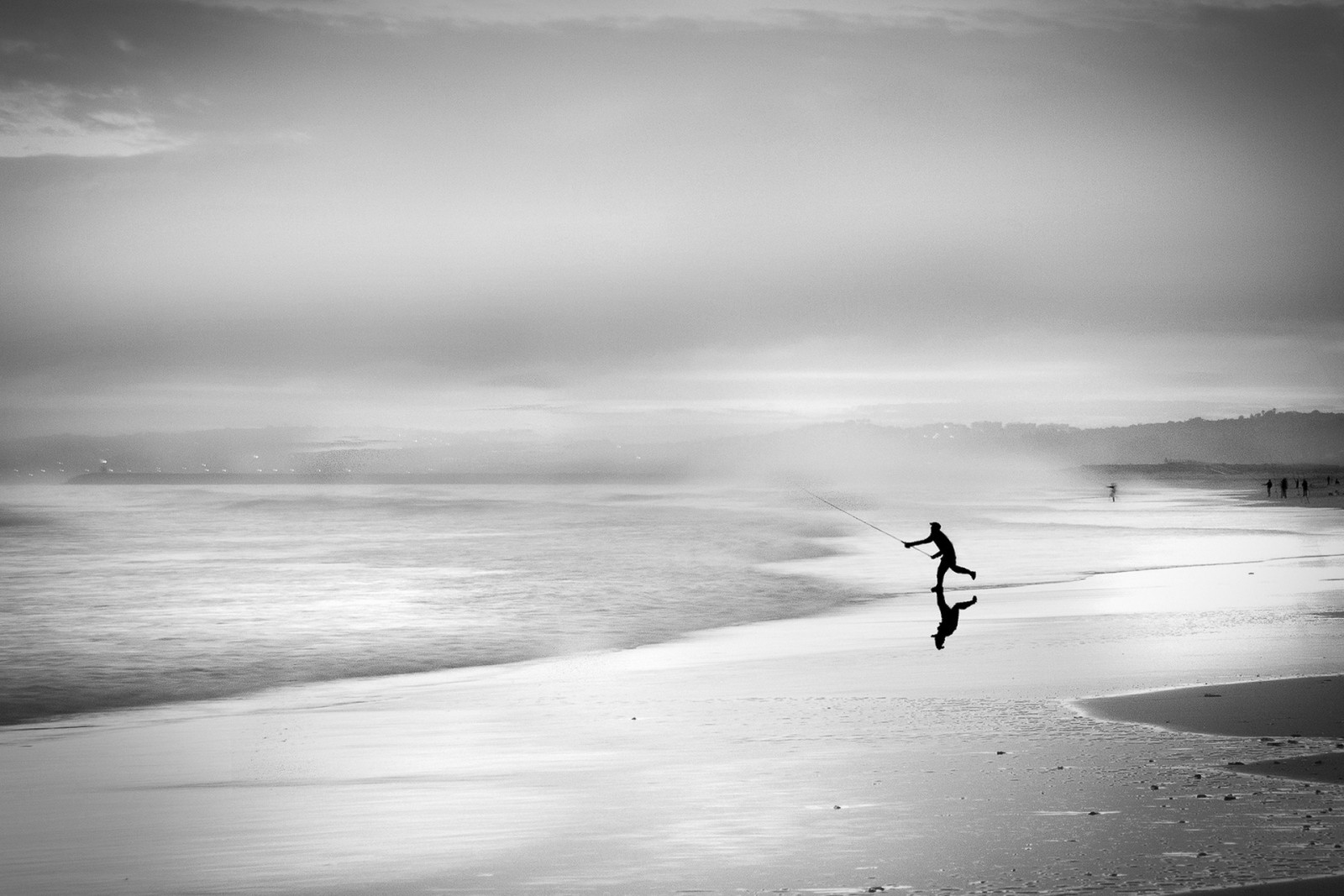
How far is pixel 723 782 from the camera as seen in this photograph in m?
9.87

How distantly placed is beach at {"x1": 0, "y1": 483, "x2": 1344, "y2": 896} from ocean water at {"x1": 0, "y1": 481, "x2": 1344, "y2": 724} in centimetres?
395

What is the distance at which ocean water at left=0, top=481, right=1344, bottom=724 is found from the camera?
20.5m

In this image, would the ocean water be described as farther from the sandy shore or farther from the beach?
the sandy shore

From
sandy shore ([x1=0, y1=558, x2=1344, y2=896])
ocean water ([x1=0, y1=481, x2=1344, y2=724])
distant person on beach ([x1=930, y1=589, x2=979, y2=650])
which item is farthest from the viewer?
ocean water ([x1=0, y1=481, x2=1344, y2=724])

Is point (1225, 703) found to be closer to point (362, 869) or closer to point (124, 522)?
point (362, 869)

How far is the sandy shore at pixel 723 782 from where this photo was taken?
763cm

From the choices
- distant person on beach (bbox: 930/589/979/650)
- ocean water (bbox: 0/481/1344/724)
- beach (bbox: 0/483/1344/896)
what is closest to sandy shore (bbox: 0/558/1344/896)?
Answer: beach (bbox: 0/483/1344/896)

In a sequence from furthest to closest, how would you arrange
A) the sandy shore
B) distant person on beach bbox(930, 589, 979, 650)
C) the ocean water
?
1. the ocean water
2. distant person on beach bbox(930, 589, 979, 650)
3. the sandy shore

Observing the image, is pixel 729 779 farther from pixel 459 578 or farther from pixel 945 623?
pixel 459 578

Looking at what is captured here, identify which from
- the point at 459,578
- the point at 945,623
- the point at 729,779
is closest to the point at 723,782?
the point at 729,779

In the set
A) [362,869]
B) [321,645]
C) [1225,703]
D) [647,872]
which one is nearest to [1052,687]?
[1225,703]

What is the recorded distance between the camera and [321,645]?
72.5 feet

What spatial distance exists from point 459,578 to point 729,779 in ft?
93.1

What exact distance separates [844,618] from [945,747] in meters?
12.4
